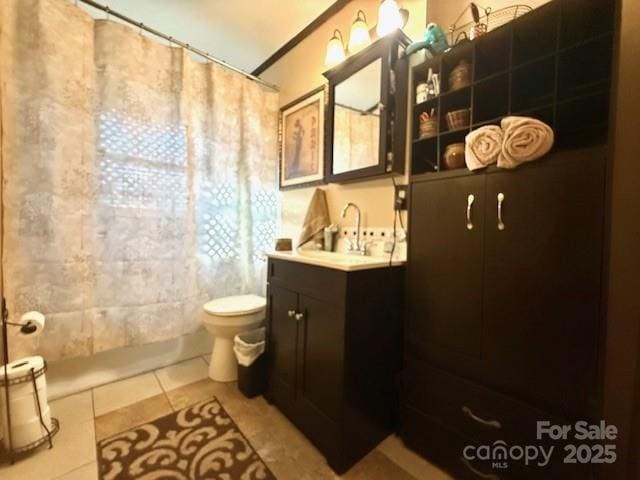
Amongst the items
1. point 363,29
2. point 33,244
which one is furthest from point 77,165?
point 363,29

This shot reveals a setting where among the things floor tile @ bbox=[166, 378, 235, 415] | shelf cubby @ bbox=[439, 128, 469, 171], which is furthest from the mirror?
floor tile @ bbox=[166, 378, 235, 415]

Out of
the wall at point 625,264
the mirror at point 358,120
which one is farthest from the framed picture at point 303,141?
Answer: the wall at point 625,264

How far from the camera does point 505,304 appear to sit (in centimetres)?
100

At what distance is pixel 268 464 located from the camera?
1194mm

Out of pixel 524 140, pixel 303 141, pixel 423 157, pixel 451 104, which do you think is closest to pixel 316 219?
pixel 303 141

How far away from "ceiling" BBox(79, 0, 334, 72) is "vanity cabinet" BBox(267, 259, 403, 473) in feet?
5.71

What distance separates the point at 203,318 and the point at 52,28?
5.85 ft

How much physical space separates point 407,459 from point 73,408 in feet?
5.91

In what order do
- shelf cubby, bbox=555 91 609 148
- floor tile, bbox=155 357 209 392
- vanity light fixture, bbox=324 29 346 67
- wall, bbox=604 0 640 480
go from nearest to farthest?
wall, bbox=604 0 640 480
shelf cubby, bbox=555 91 609 148
vanity light fixture, bbox=324 29 346 67
floor tile, bbox=155 357 209 392

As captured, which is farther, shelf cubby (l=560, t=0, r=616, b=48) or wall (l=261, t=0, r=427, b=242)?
wall (l=261, t=0, r=427, b=242)

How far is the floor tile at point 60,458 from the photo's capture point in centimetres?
112

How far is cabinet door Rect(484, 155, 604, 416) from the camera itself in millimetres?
827

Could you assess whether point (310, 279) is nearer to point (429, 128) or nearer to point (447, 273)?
point (447, 273)

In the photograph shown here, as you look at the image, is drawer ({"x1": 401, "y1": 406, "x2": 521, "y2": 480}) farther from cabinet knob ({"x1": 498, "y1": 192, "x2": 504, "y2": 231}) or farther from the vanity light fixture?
the vanity light fixture
